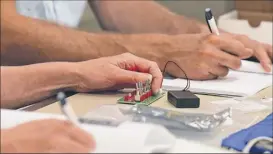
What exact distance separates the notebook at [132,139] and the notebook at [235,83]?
37 cm

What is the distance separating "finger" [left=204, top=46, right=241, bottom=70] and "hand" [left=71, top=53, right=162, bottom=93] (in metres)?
0.20

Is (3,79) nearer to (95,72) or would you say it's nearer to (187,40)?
(95,72)

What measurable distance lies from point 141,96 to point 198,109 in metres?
0.11

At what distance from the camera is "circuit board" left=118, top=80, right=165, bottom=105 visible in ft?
3.40

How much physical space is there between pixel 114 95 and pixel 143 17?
826mm

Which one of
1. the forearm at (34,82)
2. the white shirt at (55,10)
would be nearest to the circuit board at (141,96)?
the forearm at (34,82)

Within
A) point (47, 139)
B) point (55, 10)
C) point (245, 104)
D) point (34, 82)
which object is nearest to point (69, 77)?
point (34, 82)

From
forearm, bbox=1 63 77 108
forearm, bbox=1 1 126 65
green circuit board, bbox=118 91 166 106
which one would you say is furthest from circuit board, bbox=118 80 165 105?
forearm, bbox=1 1 126 65

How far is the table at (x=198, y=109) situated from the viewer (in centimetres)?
84

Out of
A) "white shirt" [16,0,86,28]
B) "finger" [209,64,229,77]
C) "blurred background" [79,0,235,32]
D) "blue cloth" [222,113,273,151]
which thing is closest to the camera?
"blue cloth" [222,113,273,151]

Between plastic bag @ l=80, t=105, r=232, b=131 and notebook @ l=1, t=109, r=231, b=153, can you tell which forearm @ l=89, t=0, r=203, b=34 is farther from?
notebook @ l=1, t=109, r=231, b=153

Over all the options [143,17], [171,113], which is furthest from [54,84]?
[143,17]

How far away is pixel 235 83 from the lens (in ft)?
3.97

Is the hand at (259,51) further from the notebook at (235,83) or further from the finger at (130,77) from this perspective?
the finger at (130,77)
